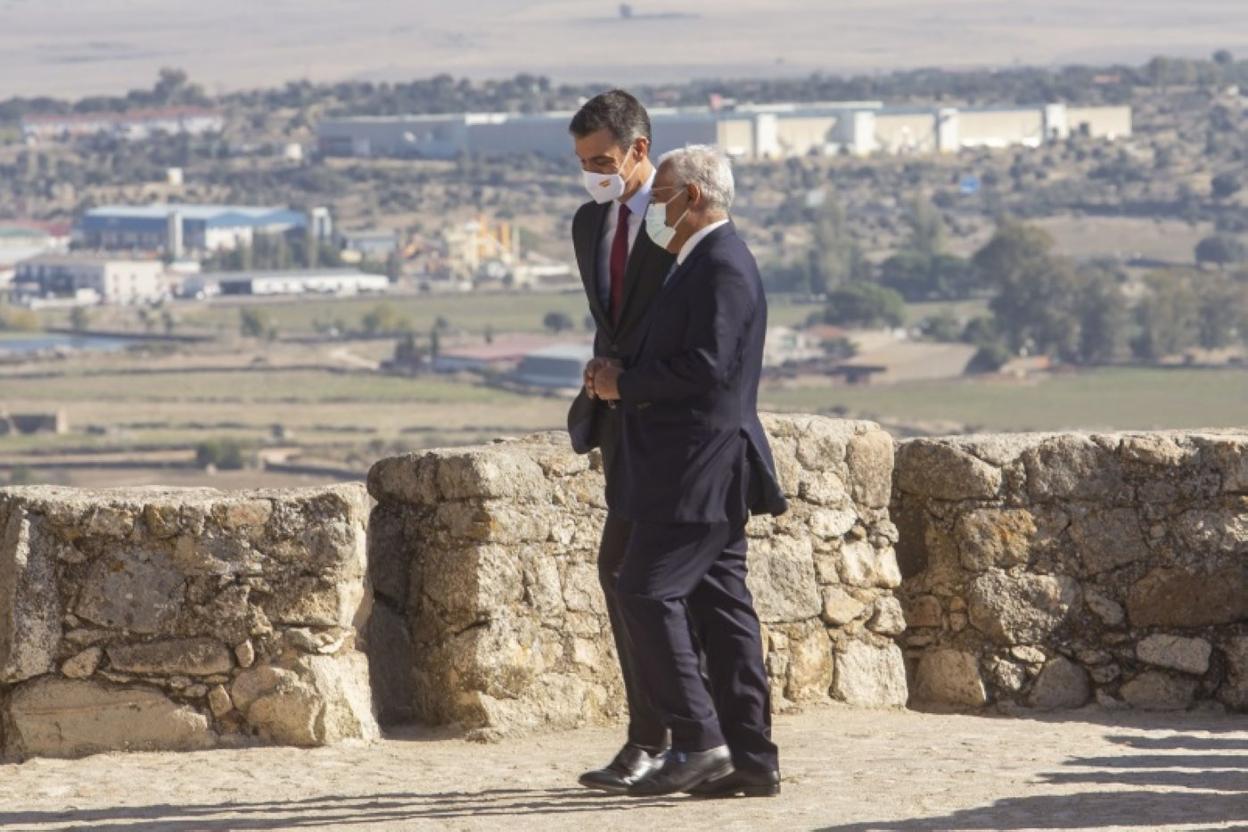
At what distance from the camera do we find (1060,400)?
84812 mm

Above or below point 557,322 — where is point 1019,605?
above

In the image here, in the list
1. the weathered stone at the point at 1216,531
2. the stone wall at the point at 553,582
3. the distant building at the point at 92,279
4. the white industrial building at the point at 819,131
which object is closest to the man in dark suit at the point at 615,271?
the stone wall at the point at 553,582

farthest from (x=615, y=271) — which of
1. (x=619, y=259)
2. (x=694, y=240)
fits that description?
(x=694, y=240)

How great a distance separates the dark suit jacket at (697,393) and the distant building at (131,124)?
183986 mm

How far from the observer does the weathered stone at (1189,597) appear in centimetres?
771

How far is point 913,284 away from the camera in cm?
12050

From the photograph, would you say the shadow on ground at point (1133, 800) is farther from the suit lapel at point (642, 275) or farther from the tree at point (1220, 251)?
the tree at point (1220, 251)

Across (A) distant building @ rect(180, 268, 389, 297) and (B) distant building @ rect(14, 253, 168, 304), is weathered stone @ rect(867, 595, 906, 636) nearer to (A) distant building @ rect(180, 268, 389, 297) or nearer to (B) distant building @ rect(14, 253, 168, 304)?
(A) distant building @ rect(180, 268, 389, 297)

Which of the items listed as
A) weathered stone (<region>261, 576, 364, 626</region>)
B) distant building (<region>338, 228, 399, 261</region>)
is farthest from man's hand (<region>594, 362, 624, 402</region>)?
distant building (<region>338, 228, 399, 261</region>)

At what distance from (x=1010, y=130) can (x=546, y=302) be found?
2009 inches

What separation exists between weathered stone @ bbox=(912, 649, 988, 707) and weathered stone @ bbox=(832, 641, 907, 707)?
5.5 inches

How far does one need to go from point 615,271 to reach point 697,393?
50 cm

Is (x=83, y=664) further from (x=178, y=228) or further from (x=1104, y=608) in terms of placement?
(x=178, y=228)

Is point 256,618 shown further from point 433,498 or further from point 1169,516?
point 1169,516
